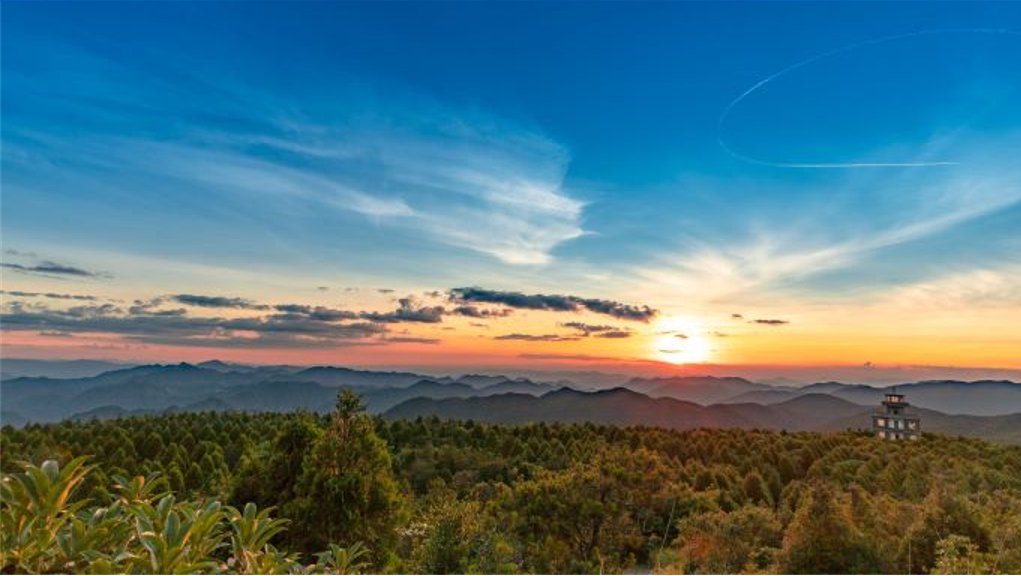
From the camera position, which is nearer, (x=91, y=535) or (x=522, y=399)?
(x=91, y=535)

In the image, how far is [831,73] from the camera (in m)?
5.36

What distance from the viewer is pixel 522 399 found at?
49906mm

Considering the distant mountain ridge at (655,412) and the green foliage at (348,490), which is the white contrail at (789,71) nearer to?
the green foliage at (348,490)

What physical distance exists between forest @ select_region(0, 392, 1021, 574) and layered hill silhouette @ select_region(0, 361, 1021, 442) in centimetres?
1039

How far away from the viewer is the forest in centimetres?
185

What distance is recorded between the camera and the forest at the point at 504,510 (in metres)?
1.85

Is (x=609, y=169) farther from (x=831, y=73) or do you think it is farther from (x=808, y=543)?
(x=808, y=543)

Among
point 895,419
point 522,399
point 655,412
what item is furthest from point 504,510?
point 522,399

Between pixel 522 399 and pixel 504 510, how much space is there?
119 feet

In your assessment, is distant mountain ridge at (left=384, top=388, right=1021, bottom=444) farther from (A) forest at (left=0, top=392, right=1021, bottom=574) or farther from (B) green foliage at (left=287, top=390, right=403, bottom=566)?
(B) green foliage at (left=287, top=390, right=403, bottom=566)

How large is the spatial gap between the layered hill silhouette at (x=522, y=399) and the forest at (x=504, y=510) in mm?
10394

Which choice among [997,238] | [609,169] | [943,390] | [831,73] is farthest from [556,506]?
[943,390]

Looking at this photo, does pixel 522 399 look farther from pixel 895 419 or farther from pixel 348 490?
pixel 348 490

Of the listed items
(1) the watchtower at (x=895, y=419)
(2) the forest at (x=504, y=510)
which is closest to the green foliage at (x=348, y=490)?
(2) the forest at (x=504, y=510)
